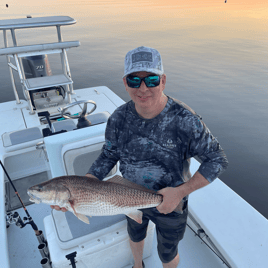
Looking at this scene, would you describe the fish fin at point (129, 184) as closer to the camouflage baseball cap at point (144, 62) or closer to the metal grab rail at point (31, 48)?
the camouflage baseball cap at point (144, 62)

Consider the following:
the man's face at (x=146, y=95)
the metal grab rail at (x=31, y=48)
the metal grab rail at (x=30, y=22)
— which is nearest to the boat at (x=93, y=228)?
the man's face at (x=146, y=95)

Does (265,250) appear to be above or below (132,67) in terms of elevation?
below

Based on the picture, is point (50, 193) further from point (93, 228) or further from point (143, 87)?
point (143, 87)

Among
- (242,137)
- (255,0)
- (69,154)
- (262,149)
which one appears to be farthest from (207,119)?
(255,0)

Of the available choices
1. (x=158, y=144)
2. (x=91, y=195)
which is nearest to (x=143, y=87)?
(x=158, y=144)

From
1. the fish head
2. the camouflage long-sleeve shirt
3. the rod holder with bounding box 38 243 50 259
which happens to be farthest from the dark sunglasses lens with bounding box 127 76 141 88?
the rod holder with bounding box 38 243 50 259

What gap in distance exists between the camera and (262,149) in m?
7.87

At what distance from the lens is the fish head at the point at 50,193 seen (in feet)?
5.15

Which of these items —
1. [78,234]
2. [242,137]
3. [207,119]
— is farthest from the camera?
[207,119]

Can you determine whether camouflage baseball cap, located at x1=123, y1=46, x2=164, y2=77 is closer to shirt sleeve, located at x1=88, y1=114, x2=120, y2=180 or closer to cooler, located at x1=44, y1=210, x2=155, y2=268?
shirt sleeve, located at x1=88, y1=114, x2=120, y2=180

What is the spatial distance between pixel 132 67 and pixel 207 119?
29.4 feet

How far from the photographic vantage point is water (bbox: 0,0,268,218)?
24.8 feet

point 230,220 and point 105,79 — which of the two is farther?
point 105,79

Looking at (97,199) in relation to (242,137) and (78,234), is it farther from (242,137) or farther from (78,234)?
(242,137)
